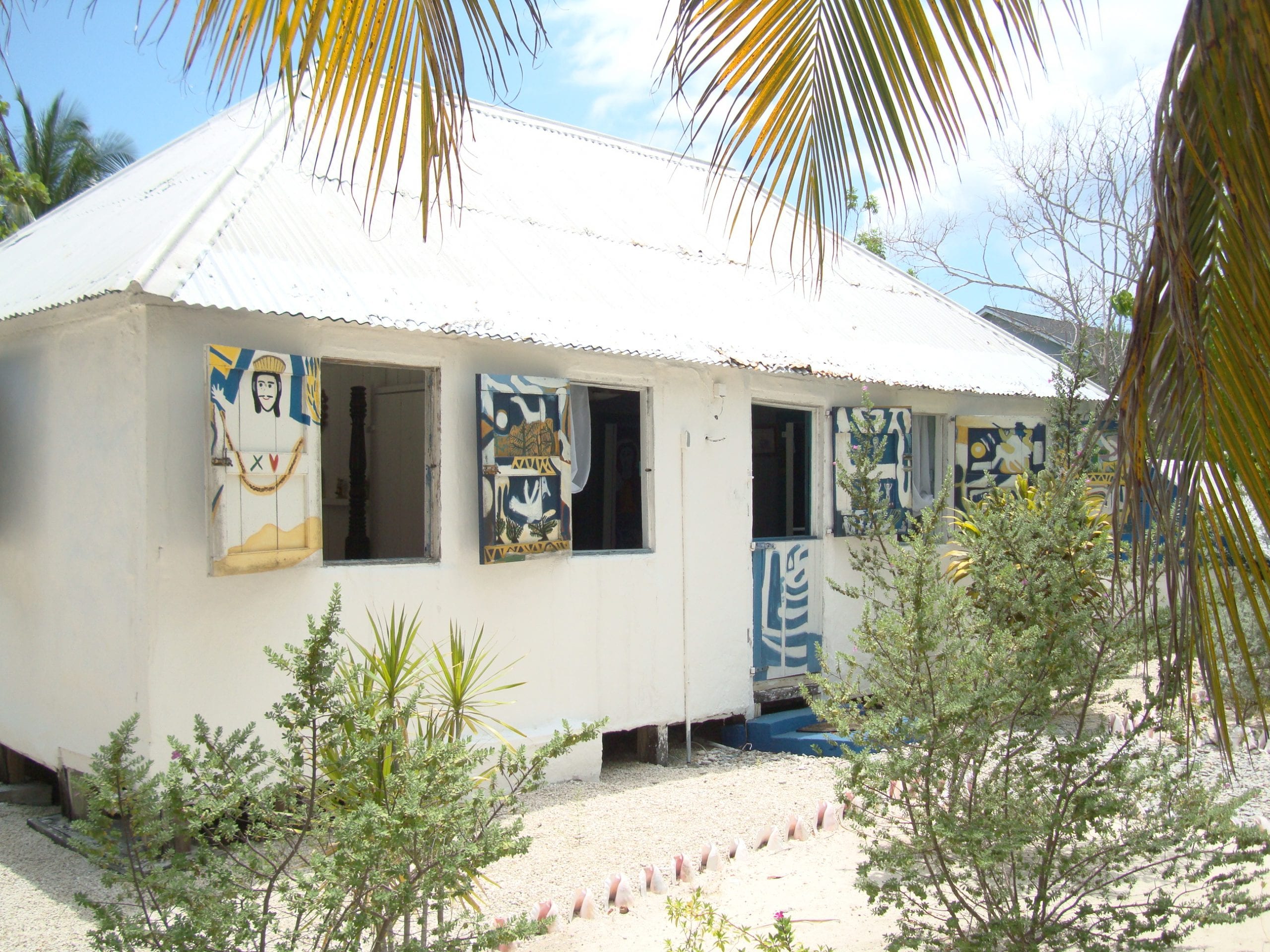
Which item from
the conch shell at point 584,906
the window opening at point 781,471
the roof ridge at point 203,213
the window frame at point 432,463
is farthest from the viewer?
the window opening at point 781,471

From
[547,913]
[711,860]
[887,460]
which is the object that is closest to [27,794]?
[547,913]

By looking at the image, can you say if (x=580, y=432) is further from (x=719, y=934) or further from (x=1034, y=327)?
(x=1034, y=327)

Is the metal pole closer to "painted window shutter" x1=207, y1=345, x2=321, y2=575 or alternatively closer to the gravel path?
"painted window shutter" x1=207, y1=345, x2=321, y2=575

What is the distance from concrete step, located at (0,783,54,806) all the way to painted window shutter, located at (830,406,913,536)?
564cm

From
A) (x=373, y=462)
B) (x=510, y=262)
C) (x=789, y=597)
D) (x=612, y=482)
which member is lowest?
(x=789, y=597)

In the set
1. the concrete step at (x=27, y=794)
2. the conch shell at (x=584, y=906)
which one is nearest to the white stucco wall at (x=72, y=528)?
the concrete step at (x=27, y=794)

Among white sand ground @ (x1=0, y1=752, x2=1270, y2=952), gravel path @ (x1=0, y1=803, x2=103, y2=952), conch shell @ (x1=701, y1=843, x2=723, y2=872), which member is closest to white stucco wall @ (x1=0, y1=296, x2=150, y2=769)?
gravel path @ (x1=0, y1=803, x2=103, y2=952)

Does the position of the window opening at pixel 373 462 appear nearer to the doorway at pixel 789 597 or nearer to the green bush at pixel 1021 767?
the doorway at pixel 789 597

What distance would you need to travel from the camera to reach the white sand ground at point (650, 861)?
4.23 meters

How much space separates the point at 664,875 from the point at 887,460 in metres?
4.65

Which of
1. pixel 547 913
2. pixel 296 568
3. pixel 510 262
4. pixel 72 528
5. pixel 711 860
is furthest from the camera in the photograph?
pixel 510 262

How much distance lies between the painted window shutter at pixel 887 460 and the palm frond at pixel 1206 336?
5.70 meters

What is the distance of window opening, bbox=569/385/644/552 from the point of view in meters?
11.2

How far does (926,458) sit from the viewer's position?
376 inches
